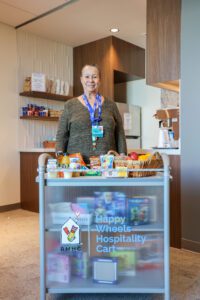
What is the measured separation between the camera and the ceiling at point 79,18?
11.8ft

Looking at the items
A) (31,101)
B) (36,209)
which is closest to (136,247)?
(36,209)

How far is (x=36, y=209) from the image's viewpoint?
4.21 m

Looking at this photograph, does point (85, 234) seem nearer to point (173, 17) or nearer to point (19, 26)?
point (173, 17)

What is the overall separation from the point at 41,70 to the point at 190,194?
3.26 meters

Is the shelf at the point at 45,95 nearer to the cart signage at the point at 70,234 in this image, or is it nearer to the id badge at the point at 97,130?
the id badge at the point at 97,130

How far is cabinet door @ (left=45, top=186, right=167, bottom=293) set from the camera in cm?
163

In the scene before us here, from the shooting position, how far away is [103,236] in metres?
1.65

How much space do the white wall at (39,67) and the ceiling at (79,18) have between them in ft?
0.52

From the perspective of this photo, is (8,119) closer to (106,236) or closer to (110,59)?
(110,59)

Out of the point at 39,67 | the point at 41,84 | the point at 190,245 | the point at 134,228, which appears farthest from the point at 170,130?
the point at 39,67

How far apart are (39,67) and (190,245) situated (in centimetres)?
355

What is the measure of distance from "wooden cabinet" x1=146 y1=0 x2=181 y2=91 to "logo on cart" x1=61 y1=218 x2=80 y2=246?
178cm

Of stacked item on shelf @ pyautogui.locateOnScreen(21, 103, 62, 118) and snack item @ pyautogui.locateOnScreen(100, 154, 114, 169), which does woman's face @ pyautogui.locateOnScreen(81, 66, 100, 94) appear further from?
stacked item on shelf @ pyautogui.locateOnScreen(21, 103, 62, 118)

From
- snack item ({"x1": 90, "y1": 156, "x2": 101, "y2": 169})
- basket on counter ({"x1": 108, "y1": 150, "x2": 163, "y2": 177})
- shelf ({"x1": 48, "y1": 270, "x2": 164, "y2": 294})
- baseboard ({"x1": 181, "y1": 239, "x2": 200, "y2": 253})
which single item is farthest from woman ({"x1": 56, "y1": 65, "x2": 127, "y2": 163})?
baseboard ({"x1": 181, "y1": 239, "x2": 200, "y2": 253})
